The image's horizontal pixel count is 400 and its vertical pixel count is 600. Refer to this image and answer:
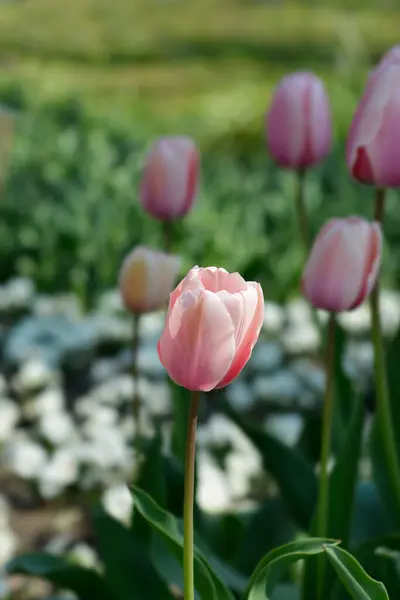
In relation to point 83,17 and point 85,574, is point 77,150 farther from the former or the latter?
point 83,17

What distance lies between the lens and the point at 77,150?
4.50 meters

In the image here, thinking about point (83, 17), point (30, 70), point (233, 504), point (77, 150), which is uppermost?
point (83, 17)

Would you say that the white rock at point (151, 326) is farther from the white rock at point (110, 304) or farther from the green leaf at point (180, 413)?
the green leaf at point (180, 413)

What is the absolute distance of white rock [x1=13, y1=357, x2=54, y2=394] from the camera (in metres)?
2.46

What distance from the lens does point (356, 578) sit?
2.69 ft

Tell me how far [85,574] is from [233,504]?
88cm

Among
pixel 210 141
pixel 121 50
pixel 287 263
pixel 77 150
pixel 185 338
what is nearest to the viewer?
pixel 185 338

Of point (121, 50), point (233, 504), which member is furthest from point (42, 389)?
point (121, 50)

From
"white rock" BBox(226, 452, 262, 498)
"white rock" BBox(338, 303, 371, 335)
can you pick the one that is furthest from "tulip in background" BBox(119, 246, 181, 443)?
"white rock" BBox(338, 303, 371, 335)

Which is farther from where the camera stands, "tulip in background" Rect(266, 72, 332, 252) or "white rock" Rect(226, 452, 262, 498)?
"white rock" Rect(226, 452, 262, 498)

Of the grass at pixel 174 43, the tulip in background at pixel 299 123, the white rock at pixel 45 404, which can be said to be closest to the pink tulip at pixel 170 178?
the tulip in background at pixel 299 123

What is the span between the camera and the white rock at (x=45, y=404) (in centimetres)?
237

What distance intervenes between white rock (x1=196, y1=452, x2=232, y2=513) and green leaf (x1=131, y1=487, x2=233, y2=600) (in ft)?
3.12

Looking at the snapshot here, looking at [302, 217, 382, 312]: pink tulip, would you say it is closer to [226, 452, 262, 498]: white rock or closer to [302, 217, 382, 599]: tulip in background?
[302, 217, 382, 599]: tulip in background
